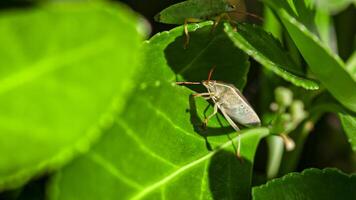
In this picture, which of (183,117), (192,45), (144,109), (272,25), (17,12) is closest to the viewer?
(17,12)

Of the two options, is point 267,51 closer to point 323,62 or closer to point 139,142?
point 323,62

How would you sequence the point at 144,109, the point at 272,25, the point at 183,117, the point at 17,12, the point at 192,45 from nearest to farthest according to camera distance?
the point at 17,12
the point at 144,109
the point at 183,117
the point at 192,45
the point at 272,25

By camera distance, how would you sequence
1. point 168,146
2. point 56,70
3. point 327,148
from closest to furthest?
point 56,70 → point 168,146 → point 327,148

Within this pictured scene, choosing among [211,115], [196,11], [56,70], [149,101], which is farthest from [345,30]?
[56,70]

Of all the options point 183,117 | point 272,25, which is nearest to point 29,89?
point 183,117

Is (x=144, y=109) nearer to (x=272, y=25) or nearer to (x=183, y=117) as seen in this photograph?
(x=183, y=117)

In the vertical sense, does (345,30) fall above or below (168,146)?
below

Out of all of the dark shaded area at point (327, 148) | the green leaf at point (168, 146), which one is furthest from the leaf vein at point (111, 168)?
the dark shaded area at point (327, 148)

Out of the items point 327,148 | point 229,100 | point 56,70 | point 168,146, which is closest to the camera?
point 56,70
